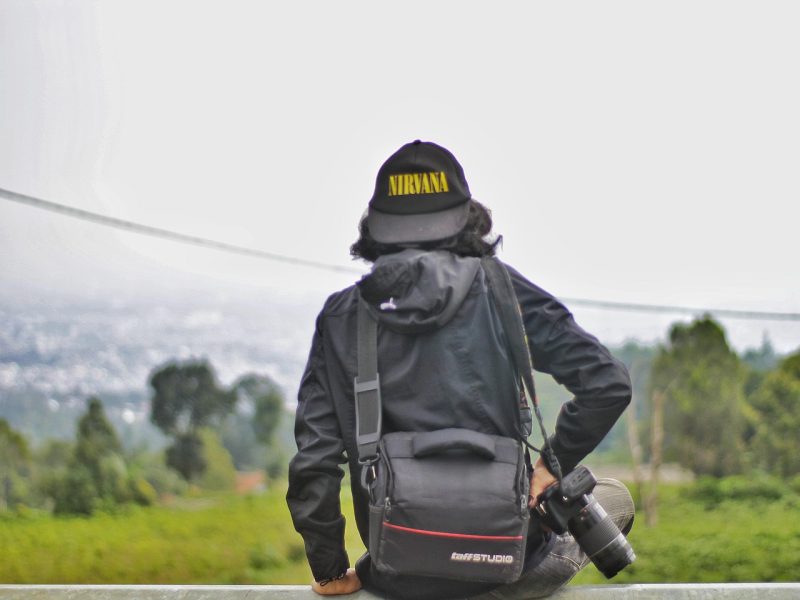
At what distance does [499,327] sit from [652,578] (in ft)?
11.5

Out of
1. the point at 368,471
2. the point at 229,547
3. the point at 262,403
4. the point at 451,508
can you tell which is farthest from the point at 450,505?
the point at 229,547

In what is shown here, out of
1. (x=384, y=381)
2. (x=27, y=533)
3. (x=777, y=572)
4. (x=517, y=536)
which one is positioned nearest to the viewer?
(x=517, y=536)

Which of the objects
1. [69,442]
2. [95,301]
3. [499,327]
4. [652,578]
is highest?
[499,327]

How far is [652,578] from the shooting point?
15.2 ft

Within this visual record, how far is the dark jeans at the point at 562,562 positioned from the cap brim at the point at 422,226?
2.14ft

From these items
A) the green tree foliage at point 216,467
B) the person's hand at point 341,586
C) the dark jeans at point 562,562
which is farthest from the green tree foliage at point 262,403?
the dark jeans at point 562,562

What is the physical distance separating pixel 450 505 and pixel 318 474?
1.03 ft

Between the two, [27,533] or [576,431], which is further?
[27,533]

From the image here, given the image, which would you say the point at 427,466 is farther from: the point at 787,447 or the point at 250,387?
the point at 787,447

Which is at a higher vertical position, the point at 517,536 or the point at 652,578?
the point at 517,536

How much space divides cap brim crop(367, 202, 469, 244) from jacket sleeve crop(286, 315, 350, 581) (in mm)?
223

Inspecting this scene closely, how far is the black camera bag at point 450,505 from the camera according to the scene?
1505 millimetres

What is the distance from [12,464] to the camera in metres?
4.43

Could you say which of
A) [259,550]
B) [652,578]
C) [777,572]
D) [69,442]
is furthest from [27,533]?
[777,572]
